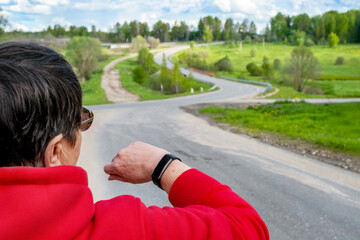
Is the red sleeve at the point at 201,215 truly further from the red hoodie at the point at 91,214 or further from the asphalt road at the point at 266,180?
the asphalt road at the point at 266,180

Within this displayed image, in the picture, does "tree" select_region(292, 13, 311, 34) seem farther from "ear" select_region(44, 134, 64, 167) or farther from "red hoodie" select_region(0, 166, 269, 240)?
"ear" select_region(44, 134, 64, 167)

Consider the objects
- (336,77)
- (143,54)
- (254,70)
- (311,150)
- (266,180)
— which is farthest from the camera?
(143,54)

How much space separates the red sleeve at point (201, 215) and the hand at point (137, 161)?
0.48 ft

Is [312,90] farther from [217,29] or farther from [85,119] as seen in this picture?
[217,29]

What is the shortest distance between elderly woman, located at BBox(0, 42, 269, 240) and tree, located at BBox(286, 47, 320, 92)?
42.3 m

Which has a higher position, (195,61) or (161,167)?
(161,167)

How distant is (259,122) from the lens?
11.1 metres

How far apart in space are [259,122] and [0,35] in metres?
28.2

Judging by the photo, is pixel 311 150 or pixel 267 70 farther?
pixel 267 70

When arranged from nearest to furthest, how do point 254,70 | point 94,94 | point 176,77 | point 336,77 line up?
point 94,94 → point 176,77 → point 336,77 → point 254,70

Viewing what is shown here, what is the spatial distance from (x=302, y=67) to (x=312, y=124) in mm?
32420

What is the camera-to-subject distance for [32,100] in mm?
Result: 886

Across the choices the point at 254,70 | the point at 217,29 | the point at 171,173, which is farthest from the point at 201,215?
the point at 217,29

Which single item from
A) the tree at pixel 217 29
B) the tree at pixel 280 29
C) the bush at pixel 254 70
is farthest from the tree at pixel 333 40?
the tree at pixel 217 29
